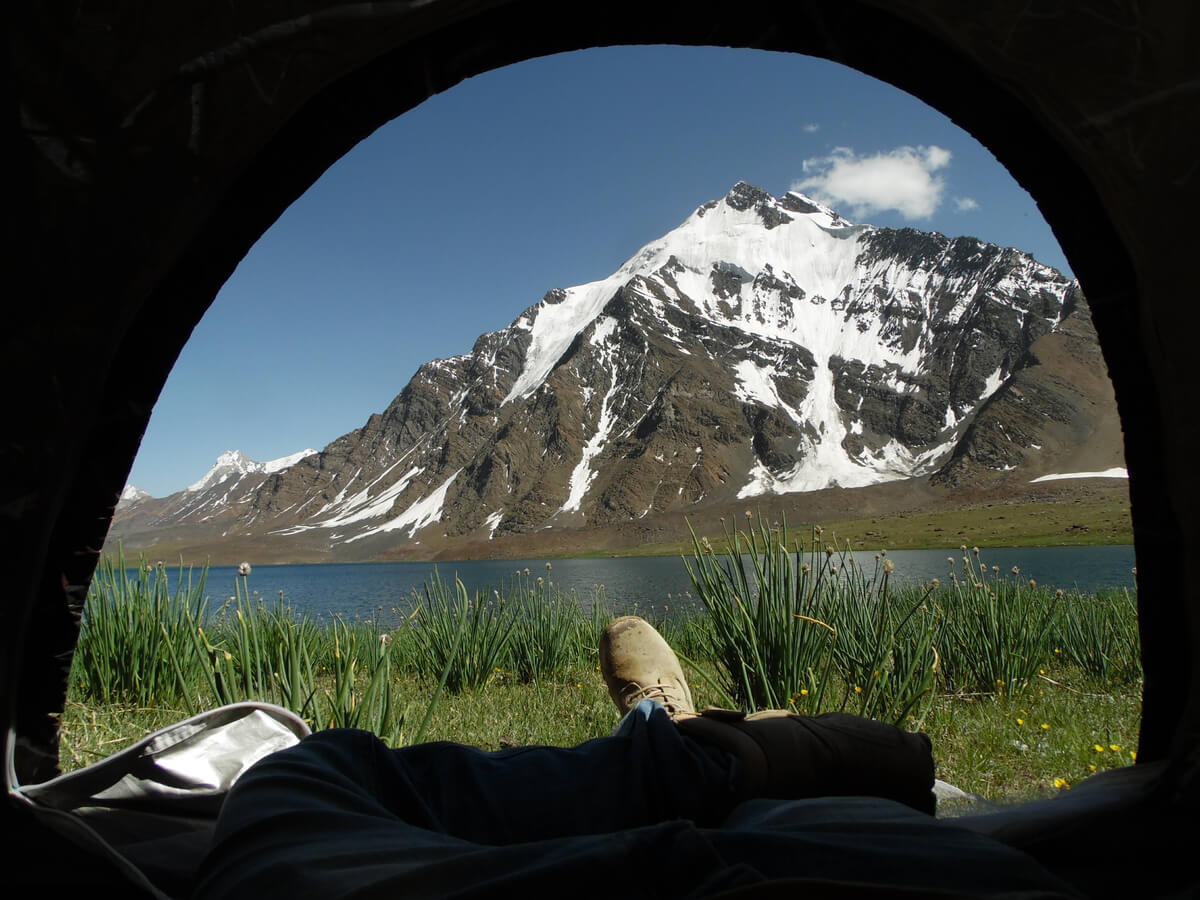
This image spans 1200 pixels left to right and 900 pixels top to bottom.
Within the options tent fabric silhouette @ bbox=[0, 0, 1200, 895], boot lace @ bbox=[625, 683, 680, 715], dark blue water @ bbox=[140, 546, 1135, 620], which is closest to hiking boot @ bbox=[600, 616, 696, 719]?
boot lace @ bbox=[625, 683, 680, 715]

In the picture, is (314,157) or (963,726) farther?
(963,726)

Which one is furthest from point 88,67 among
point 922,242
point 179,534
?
point 179,534

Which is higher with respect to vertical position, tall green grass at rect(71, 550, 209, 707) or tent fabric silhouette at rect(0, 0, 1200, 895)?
tent fabric silhouette at rect(0, 0, 1200, 895)

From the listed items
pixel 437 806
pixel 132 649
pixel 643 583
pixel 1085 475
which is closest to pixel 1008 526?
pixel 1085 475

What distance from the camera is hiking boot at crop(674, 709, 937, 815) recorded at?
3.66ft

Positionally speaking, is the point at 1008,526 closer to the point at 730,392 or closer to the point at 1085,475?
the point at 1085,475

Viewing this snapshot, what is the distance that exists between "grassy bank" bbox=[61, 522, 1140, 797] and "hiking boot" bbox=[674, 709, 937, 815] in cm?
100

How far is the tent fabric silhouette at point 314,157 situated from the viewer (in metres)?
0.97

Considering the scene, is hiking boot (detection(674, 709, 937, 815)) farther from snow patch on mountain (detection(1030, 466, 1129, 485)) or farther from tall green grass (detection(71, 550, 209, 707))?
snow patch on mountain (detection(1030, 466, 1129, 485))

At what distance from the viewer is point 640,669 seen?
2.02 meters

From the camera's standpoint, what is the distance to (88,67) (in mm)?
962

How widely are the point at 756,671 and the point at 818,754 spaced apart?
142 centimetres

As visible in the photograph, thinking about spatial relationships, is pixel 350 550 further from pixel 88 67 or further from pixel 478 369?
pixel 88 67

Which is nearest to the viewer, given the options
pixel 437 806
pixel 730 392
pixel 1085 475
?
pixel 437 806
